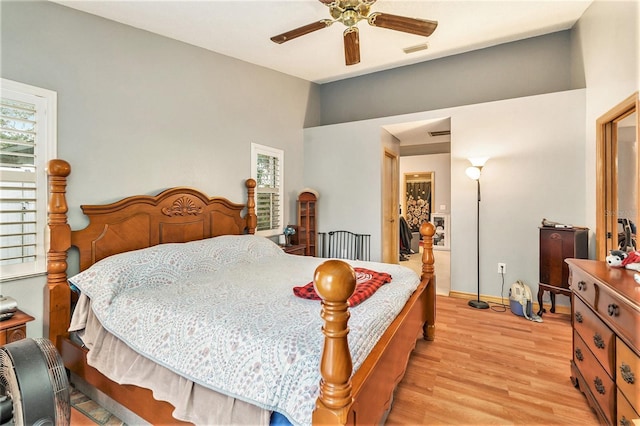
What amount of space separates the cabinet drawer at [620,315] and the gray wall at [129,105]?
3.27 metres

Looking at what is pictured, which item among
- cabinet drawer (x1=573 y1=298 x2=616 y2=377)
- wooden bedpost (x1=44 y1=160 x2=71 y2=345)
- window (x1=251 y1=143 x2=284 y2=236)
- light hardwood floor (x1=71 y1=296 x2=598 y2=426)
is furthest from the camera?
window (x1=251 y1=143 x2=284 y2=236)

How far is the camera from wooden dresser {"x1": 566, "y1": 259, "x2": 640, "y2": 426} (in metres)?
1.29

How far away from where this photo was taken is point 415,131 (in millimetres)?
4691

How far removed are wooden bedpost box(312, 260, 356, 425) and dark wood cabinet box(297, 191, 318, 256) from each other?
345 cm

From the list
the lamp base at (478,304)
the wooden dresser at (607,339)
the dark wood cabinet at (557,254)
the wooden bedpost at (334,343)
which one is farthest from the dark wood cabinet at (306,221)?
the wooden bedpost at (334,343)

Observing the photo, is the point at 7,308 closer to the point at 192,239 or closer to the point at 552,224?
the point at 192,239

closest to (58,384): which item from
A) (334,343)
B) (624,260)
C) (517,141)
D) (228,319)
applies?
(228,319)

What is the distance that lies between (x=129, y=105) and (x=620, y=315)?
3540mm

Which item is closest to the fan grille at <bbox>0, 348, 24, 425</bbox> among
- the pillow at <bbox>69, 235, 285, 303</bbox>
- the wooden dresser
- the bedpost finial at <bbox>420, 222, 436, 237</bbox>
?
the pillow at <bbox>69, 235, 285, 303</bbox>

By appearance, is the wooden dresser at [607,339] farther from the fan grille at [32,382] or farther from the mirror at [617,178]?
the fan grille at [32,382]

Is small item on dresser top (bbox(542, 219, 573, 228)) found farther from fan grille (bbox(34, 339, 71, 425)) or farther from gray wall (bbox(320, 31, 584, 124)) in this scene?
fan grille (bbox(34, 339, 71, 425))

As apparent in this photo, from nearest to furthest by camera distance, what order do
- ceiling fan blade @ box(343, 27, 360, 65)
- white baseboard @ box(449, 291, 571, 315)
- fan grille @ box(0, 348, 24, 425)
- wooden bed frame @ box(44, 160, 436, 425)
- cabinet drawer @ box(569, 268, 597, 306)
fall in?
fan grille @ box(0, 348, 24, 425)
wooden bed frame @ box(44, 160, 436, 425)
cabinet drawer @ box(569, 268, 597, 306)
ceiling fan blade @ box(343, 27, 360, 65)
white baseboard @ box(449, 291, 571, 315)

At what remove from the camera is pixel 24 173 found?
2.07 meters

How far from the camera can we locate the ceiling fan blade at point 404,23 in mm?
2312
